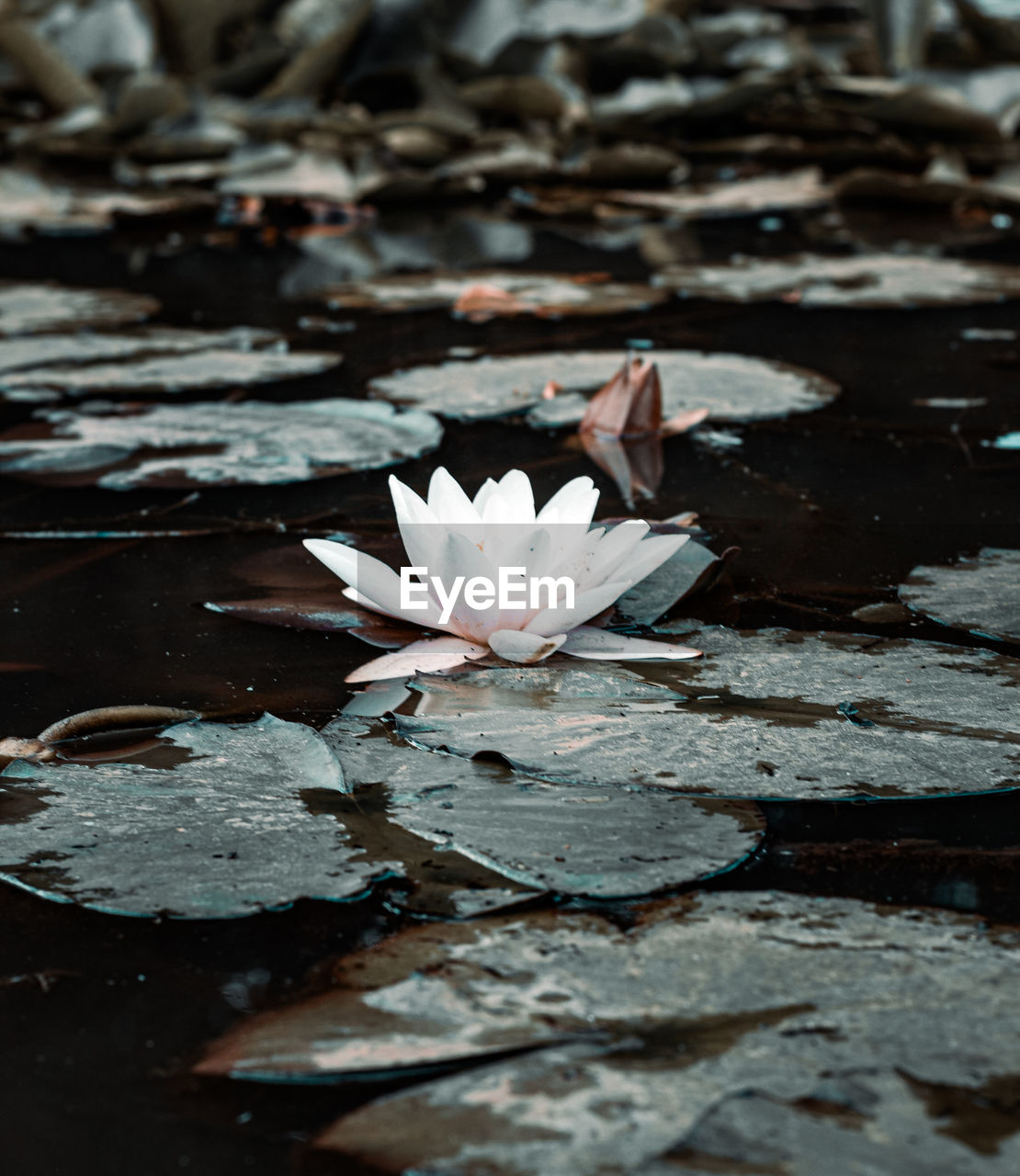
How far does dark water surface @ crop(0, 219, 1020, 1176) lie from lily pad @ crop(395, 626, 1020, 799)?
32 mm

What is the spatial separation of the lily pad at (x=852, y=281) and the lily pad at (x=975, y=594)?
149 centimetres

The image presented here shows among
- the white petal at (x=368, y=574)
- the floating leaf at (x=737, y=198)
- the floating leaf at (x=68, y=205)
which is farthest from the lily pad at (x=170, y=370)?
the floating leaf at (x=737, y=198)

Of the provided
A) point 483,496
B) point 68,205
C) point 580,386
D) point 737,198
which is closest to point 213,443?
point 580,386

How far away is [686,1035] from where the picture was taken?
2.25 feet

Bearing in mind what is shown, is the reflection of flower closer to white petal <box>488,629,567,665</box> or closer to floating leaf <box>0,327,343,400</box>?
white petal <box>488,629,567,665</box>

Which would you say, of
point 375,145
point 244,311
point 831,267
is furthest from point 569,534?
point 375,145

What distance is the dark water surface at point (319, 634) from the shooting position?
70 cm

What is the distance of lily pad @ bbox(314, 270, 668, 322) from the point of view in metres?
2.77

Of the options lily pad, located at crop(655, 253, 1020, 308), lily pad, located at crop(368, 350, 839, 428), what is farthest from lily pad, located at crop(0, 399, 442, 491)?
lily pad, located at crop(655, 253, 1020, 308)

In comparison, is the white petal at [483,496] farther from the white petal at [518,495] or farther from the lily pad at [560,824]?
the lily pad at [560,824]

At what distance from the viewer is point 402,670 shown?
1147mm

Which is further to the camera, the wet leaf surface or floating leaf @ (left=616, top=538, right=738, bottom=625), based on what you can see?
floating leaf @ (left=616, top=538, right=738, bottom=625)

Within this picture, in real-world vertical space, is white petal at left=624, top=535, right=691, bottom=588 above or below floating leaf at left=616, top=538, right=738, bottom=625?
above

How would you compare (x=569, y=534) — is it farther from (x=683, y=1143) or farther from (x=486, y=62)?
(x=486, y=62)
